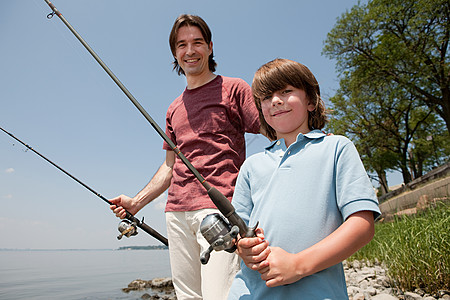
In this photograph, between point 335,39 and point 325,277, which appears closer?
point 325,277

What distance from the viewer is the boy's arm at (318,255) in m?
1.24

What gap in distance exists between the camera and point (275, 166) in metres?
1.57

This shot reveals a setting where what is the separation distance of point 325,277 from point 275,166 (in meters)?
0.50

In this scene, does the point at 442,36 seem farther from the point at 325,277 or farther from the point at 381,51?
the point at 325,277

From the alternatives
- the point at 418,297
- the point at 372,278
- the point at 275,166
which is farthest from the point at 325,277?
the point at 372,278

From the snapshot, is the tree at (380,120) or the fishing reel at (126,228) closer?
the fishing reel at (126,228)

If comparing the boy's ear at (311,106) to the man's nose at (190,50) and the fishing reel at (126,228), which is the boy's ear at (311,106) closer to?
the man's nose at (190,50)

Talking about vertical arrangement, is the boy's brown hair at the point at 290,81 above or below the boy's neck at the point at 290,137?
above

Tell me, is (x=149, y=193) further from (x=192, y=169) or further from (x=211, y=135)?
(x=192, y=169)

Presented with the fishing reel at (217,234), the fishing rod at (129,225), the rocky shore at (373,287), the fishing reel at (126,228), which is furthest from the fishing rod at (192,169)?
the rocky shore at (373,287)

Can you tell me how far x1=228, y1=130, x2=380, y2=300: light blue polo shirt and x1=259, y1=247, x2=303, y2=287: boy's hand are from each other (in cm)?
10

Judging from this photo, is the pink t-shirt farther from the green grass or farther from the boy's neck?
the green grass

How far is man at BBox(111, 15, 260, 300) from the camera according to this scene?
2145 mm

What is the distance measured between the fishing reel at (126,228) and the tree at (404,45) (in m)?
17.2
